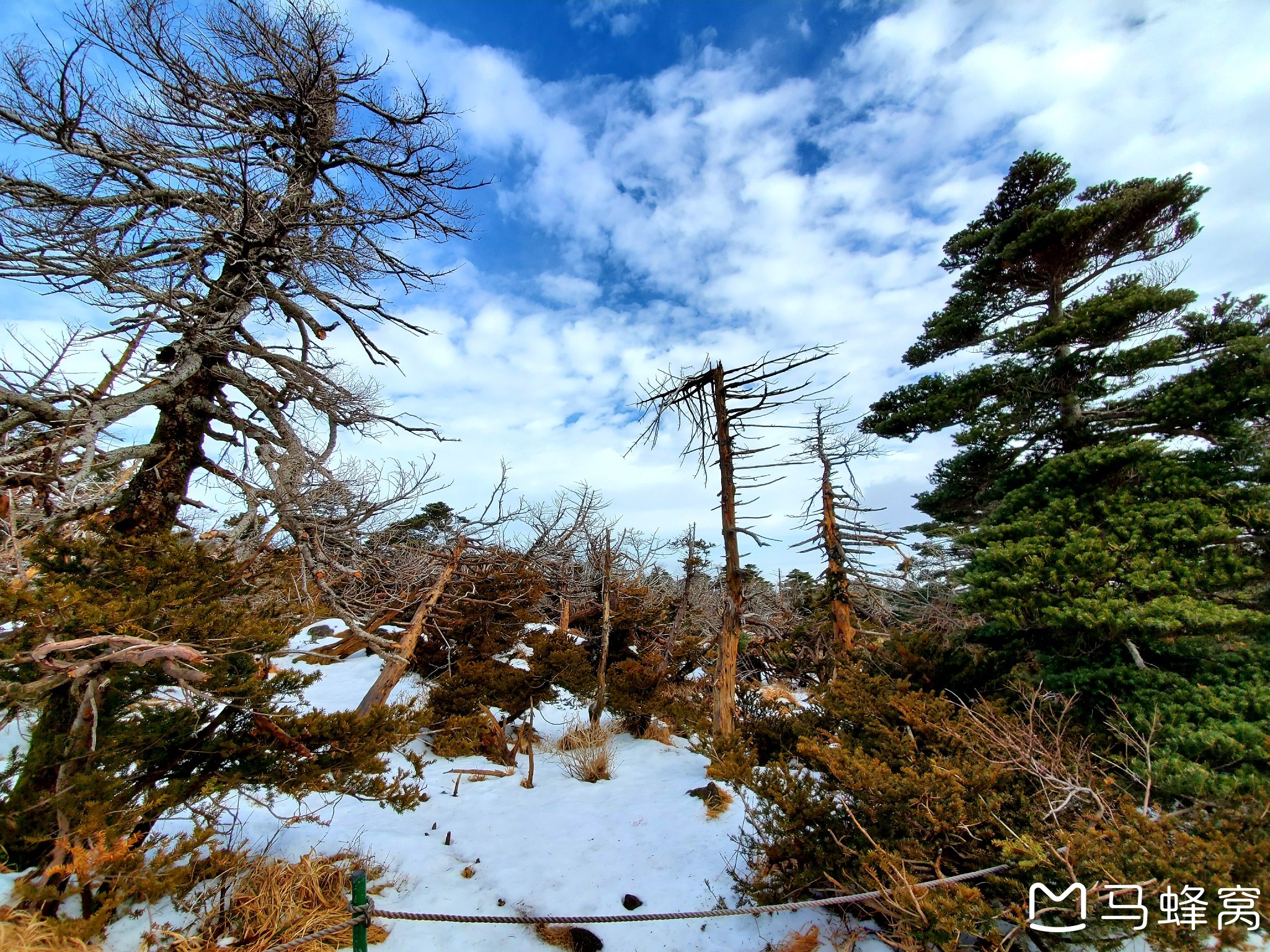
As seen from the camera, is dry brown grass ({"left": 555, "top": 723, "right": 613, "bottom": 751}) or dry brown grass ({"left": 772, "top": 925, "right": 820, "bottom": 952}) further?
dry brown grass ({"left": 555, "top": 723, "right": 613, "bottom": 751})

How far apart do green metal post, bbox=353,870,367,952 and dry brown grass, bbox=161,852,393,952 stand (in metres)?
0.54

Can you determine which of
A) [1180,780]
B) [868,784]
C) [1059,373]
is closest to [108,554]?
[868,784]

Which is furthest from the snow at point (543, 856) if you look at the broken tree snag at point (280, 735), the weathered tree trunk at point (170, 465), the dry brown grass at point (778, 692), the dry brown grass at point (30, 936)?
the dry brown grass at point (778, 692)

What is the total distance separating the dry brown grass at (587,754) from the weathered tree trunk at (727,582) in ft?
6.77

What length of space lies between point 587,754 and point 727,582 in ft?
12.2

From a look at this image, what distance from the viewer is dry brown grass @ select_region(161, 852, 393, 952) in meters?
3.32

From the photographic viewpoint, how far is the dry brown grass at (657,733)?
10.0m

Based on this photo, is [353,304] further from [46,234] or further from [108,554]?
[108,554]

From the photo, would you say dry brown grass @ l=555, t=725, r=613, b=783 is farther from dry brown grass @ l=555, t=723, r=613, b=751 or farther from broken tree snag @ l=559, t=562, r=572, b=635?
broken tree snag @ l=559, t=562, r=572, b=635

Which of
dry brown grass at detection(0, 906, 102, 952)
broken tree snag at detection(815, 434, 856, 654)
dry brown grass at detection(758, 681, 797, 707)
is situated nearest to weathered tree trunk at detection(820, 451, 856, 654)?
broken tree snag at detection(815, 434, 856, 654)

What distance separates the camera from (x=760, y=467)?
7777 millimetres

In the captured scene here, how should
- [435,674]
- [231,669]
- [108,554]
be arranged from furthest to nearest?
1. [435,674]
2. [231,669]
3. [108,554]

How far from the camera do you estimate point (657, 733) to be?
408 inches

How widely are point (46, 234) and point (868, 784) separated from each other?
6.96 metres
